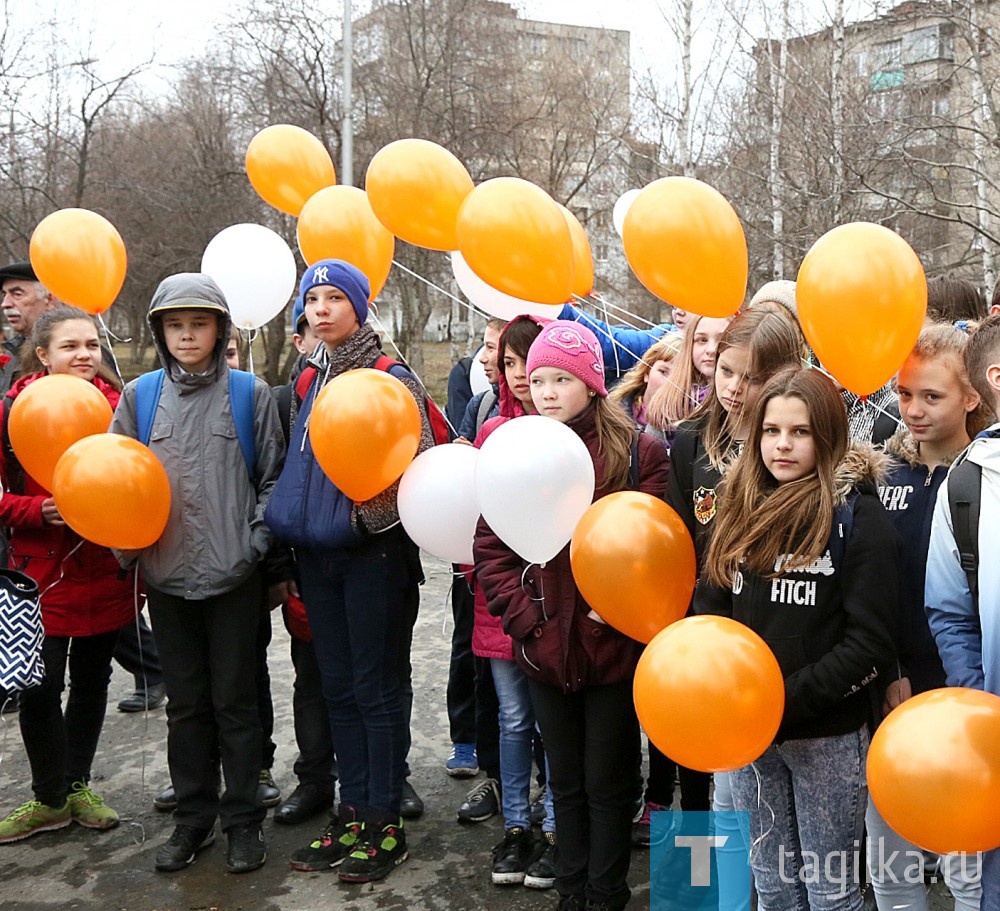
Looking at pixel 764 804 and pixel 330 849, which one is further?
pixel 330 849

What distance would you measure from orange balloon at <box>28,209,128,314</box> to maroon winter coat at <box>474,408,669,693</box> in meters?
2.06

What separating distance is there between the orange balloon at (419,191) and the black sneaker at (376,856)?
2130mm

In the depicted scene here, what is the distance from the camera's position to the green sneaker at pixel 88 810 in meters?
3.90

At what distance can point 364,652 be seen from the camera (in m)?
3.49

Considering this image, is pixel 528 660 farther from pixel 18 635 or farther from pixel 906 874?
pixel 18 635

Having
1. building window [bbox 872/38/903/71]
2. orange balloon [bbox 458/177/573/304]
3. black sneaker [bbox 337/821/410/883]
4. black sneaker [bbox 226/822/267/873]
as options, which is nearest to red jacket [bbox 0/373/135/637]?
black sneaker [bbox 226/822/267/873]

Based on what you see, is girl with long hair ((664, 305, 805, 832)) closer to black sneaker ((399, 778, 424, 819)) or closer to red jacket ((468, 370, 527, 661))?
red jacket ((468, 370, 527, 661))

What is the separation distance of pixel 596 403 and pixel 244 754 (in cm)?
174

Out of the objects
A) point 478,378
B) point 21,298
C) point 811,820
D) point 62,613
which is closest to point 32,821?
point 62,613

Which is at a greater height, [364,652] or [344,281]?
[344,281]

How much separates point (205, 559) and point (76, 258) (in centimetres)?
149

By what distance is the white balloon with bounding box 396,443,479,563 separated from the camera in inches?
129

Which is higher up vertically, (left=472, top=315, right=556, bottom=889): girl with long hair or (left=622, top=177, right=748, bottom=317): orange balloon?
(left=622, top=177, right=748, bottom=317): orange balloon

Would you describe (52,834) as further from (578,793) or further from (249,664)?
(578,793)
